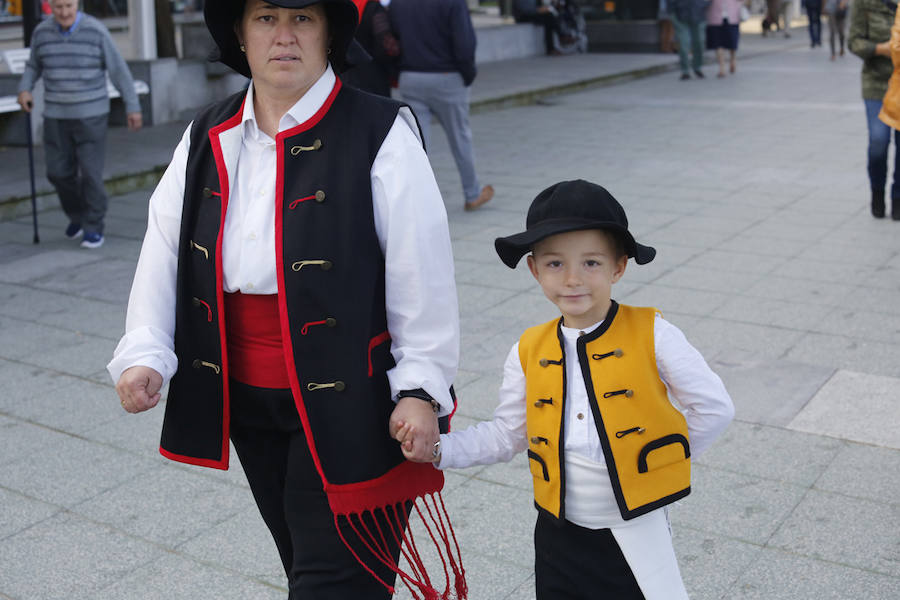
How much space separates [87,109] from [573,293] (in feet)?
20.6

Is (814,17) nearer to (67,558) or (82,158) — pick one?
(82,158)

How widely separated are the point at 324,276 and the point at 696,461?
2374 millimetres

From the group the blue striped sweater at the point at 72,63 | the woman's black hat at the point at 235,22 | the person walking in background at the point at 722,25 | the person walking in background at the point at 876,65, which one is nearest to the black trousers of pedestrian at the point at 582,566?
the woman's black hat at the point at 235,22

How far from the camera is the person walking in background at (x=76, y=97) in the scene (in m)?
7.70

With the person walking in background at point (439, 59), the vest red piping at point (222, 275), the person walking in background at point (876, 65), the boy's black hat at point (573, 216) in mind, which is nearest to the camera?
the boy's black hat at point (573, 216)

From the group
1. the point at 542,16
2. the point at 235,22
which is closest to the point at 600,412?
the point at 235,22

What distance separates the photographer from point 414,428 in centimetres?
229

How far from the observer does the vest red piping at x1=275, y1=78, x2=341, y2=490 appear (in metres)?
2.28

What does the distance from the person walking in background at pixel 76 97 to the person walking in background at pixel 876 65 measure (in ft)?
16.6

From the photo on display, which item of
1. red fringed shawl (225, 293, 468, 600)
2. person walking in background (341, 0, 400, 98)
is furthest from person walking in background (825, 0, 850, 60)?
red fringed shawl (225, 293, 468, 600)

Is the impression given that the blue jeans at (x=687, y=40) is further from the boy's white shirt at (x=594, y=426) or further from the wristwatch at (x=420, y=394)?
the wristwatch at (x=420, y=394)

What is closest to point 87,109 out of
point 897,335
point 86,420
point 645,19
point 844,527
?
point 86,420

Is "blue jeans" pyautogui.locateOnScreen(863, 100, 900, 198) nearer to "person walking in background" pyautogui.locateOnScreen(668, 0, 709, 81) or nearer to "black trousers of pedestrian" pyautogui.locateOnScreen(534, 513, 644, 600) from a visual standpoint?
"black trousers of pedestrian" pyautogui.locateOnScreen(534, 513, 644, 600)

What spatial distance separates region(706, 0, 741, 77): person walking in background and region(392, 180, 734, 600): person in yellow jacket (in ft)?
56.4
